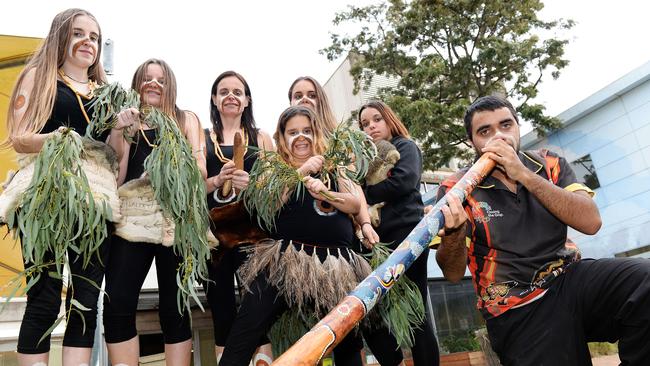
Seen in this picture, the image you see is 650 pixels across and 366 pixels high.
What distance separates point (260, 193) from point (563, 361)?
4.90 ft

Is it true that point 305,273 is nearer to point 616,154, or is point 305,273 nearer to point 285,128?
point 285,128

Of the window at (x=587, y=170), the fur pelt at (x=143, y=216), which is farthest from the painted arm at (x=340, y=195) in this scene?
the window at (x=587, y=170)

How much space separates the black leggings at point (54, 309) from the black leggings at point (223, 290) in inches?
22.5

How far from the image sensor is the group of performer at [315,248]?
1.78 m

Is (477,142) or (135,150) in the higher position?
(135,150)

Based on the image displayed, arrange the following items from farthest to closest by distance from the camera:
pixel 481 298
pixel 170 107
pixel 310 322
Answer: pixel 170 107 → pixel 310 322 → pixel 481 298

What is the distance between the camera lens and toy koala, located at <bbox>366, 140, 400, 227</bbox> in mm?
3014

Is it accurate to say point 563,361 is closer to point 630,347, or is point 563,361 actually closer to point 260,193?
point 630,347

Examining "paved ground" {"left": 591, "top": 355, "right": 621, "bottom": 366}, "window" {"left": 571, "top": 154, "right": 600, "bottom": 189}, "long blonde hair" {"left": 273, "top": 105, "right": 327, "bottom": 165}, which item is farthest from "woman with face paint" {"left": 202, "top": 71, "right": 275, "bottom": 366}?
"window" {"left": 571, "top": 154, "right": 600, "bottom": 189}

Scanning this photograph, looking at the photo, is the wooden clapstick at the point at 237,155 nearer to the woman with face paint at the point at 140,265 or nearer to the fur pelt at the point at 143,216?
the woman with face paint at the point at 140,265

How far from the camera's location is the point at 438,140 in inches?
464

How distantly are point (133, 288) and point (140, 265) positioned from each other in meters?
0.12

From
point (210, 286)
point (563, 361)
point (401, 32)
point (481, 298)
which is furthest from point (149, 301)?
point (401, 32)

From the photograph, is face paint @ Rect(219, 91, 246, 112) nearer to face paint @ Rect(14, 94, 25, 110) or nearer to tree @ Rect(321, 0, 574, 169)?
face paint @ Rect(14, 94, 25, 110)
